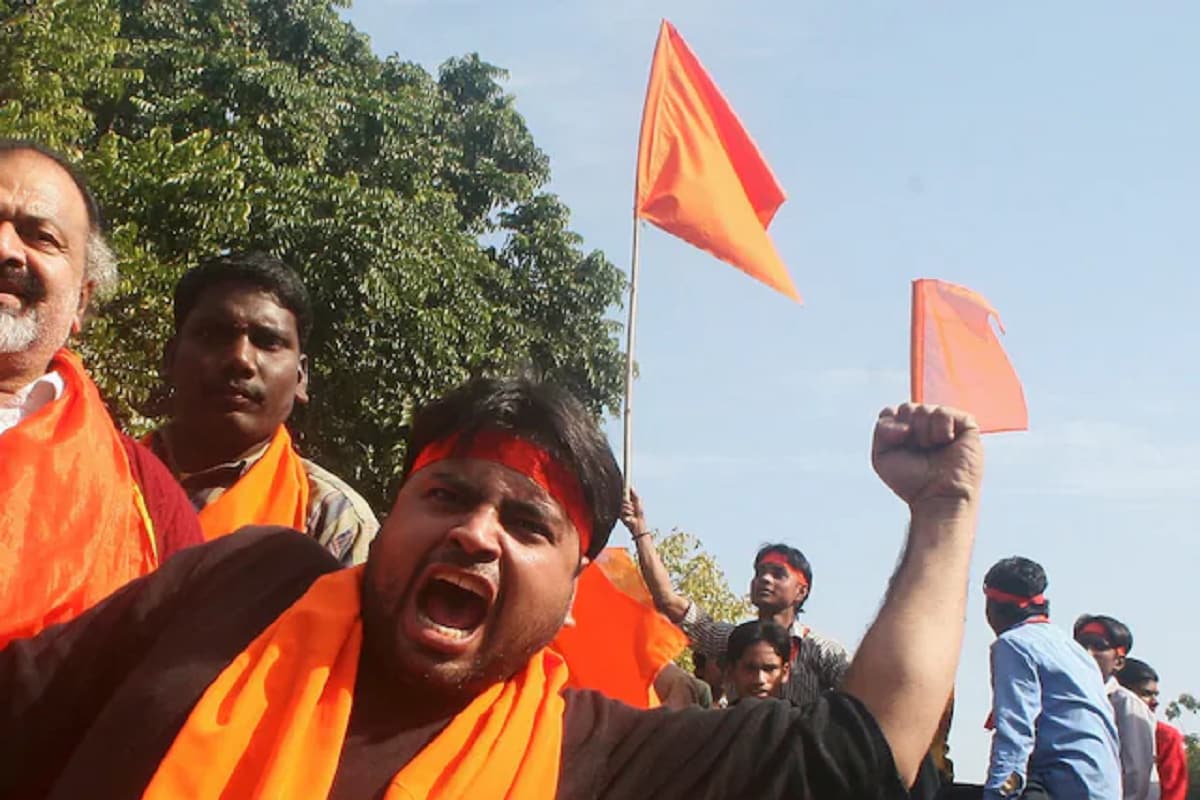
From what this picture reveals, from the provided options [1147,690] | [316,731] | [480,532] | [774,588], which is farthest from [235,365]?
[1147,690]

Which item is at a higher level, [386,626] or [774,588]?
[774,588]

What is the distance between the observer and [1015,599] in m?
6.39

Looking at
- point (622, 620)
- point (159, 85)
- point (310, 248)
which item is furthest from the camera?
point (159, 85)

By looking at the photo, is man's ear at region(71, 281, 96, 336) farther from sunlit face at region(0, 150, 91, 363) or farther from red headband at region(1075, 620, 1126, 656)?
red headband at region(1075, 620, 1126, 656)

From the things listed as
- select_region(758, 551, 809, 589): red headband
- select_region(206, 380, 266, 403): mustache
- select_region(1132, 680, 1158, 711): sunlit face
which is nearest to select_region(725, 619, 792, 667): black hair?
select_region(758, 551, 809, 589): red headband

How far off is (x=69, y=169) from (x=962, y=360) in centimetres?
188

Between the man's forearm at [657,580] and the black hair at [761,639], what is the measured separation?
41 centimetres

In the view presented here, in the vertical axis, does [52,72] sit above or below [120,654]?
above

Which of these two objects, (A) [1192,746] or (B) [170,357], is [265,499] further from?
(A) [1192,746]

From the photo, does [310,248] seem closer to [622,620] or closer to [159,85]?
[159,85]

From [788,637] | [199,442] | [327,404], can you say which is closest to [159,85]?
[327,404]

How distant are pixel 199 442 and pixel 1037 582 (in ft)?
13.0

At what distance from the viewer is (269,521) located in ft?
12.0

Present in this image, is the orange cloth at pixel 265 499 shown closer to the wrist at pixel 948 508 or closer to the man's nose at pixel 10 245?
the man's nose at pixel 10 245
